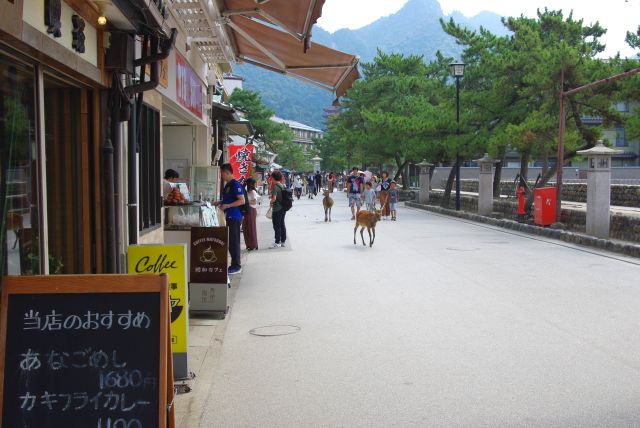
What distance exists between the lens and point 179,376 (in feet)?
19.4

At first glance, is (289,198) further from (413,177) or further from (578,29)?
(413,177)

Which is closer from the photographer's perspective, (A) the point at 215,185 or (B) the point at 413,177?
(A) the point at 215,185

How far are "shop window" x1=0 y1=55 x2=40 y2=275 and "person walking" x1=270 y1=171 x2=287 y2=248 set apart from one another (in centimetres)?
1037

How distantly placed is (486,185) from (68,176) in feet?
69.9

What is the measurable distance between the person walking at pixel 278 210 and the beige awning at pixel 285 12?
582 centimetres

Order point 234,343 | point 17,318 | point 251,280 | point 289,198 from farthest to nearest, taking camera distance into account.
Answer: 1. point 289,198
2. point 251,280
3. point 234,343
4. point 17,318

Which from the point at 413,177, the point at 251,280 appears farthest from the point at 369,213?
the point at 413,177

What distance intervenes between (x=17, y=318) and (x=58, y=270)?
2.63m

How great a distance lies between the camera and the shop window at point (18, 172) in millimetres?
4652

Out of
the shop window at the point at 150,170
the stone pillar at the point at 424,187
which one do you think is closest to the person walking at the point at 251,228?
the shop window at the point at 150,170

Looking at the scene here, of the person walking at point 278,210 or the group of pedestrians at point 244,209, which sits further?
the person walking at point 278,210

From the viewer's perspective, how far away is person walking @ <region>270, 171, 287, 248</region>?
51.7 ft

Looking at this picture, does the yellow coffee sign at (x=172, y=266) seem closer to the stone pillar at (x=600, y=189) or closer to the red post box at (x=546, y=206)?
the stone pillar at (x=600, y=189)

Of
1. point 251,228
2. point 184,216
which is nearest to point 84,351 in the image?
point 184,216
